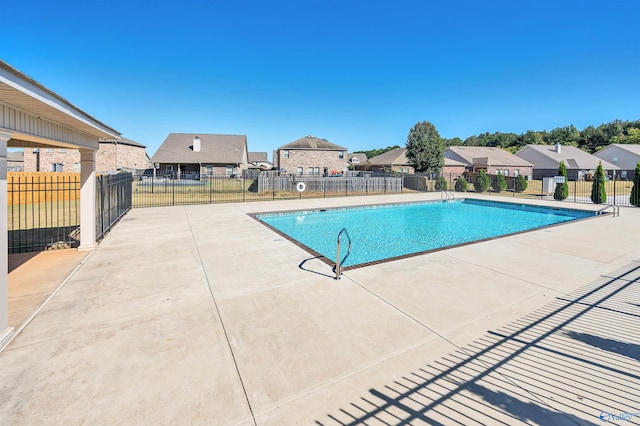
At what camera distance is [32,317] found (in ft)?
14.1

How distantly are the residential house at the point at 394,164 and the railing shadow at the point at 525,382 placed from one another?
1397 inches

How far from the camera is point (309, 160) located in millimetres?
38750

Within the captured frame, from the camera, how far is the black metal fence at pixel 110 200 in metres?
9.09

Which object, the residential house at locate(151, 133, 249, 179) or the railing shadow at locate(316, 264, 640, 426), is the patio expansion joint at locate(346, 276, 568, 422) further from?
the residential house at locate(151, 133, 249, 179)

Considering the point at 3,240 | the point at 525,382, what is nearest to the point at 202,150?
the point at 3,240

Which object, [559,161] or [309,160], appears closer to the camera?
[309,160]

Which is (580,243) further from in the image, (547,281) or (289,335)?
(289,335)

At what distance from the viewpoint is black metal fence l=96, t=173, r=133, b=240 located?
9086mm

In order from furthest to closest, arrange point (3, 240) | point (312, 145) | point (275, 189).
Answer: point (312, 145)
point (275, 189)
point (3, 240)

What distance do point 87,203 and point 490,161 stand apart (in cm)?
4668

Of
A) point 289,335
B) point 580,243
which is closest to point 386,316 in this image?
point 289,335

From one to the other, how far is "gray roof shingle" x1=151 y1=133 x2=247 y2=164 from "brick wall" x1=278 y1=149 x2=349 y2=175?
6.04 metres

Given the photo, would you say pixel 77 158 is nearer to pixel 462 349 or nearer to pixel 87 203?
pixel 87 203

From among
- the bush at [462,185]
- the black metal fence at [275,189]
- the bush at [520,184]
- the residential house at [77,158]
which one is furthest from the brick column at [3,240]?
the residential house at [77,158]
